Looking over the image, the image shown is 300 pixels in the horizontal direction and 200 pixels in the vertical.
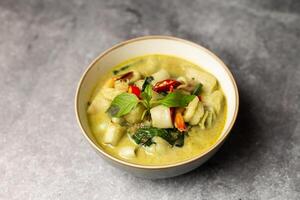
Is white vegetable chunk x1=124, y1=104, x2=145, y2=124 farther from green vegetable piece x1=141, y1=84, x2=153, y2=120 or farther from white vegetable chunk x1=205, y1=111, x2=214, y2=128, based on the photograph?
white vegetable chunk x1=205, y1=111, x2=214, y2=128

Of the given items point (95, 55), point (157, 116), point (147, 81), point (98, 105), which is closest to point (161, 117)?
point (157, 116)

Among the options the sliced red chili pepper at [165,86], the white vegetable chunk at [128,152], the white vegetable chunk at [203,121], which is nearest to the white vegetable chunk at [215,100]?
the white vegetable chunk at [203,121]

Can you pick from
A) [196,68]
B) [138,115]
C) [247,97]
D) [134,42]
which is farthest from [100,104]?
[247,97]

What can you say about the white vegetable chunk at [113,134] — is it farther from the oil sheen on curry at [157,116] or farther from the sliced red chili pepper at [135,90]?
the sliced red chili pepper at [135,90]

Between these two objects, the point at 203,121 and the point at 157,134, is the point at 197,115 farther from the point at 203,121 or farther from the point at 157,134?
the point at 157,134

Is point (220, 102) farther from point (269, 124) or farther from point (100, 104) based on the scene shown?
point (100, 104)
